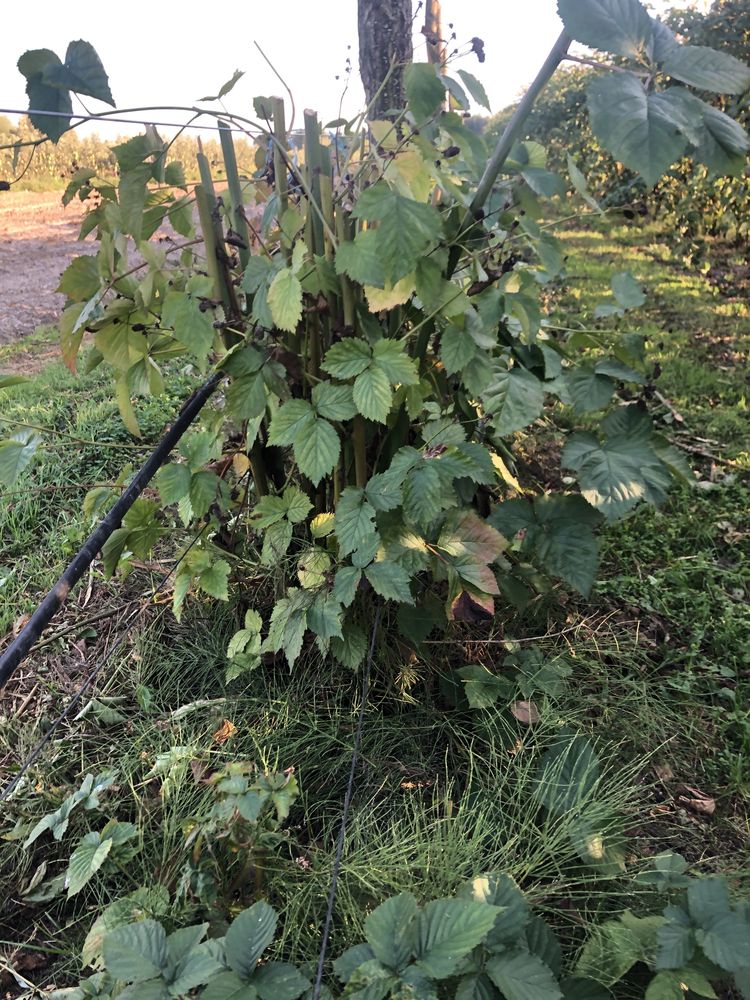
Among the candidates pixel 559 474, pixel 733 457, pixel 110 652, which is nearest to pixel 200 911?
pixel 110 652

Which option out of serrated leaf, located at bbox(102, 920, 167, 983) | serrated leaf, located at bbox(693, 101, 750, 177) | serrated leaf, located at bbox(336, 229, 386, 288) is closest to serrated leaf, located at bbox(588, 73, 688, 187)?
serrated leaf, located at bbox(693, 101, 750, 177)

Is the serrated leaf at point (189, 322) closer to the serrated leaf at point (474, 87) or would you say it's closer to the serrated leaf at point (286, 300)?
the serrated leaf at point (286, 300)

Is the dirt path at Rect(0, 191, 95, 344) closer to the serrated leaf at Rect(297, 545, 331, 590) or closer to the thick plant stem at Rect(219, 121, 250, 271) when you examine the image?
the thick plant stem at Rect(219, 121, 250, 271)

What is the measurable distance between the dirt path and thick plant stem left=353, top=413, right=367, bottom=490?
4.02m

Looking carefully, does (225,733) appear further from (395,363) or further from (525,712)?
(395,363)

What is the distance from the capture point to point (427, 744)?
5.09ft

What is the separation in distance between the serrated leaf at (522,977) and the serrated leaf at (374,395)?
2.74 ft

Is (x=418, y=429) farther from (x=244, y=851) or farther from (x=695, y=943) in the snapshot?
(x=695, y=943)

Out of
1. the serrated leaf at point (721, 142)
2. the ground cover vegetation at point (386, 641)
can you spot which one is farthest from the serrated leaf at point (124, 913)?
the serrated leaf at point (721, 142)

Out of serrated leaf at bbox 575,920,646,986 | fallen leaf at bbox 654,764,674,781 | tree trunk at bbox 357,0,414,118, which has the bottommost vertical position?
fallen leaf at bbox 654,764,674,781

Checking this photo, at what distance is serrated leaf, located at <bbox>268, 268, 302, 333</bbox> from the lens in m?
1.13

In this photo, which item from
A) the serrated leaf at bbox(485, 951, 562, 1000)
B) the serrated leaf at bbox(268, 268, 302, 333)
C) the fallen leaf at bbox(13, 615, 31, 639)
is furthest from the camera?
the fallen leaf at bbox(13, 615, 31, 639)

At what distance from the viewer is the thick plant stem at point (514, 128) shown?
103cm

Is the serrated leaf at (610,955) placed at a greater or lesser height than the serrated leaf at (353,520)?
lesser
